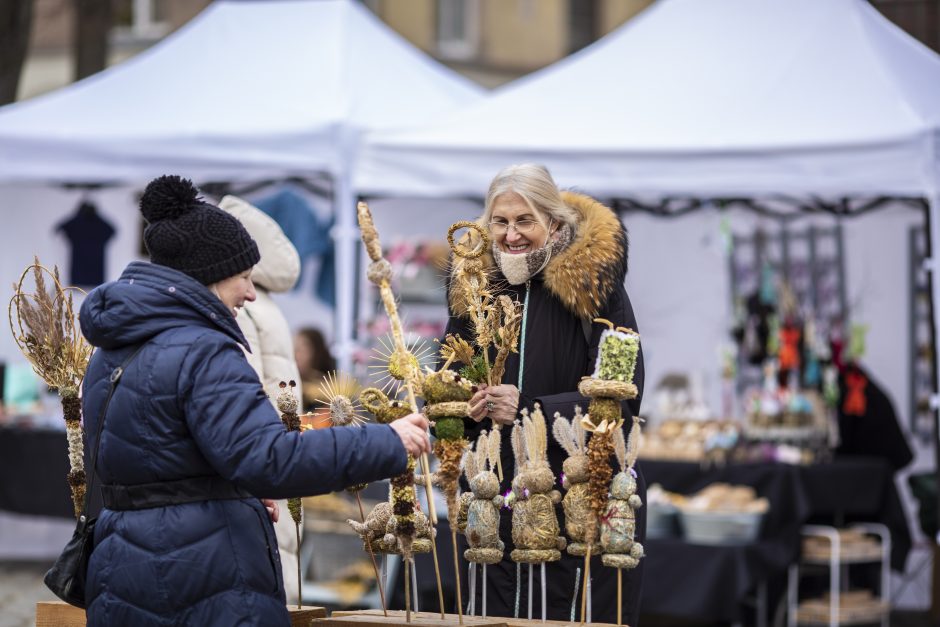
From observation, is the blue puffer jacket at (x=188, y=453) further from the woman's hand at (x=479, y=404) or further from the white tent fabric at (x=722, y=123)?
the white tent fabric at (x=722, y=123)

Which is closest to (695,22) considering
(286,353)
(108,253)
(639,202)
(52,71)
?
(639,202)

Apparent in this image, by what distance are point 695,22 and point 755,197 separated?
4.63 ft

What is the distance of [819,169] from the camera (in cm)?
559

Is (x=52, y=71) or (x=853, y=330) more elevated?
(x=52, y=71)

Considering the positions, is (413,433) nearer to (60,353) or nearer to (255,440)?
(255,440)

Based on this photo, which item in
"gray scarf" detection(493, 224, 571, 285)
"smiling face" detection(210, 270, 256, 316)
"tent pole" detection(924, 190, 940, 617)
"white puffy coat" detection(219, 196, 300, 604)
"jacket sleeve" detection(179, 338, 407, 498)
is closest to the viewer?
"jacket sleeve" detection(179, 338, 407, 498)

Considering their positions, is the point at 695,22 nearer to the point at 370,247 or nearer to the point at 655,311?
the point at 655,311

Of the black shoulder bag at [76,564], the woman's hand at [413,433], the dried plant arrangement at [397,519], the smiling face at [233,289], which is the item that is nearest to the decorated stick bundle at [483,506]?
the dried plant arrangement at [397,519]

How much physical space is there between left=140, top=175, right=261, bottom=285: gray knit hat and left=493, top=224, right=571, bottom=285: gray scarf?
89 cm

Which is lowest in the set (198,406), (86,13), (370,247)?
(198,406)

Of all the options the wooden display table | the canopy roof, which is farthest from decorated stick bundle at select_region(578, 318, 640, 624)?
the canopy roof

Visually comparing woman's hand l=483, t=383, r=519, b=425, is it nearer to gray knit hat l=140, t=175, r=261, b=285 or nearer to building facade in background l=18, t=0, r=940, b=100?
gray knit hat l=140, t=175, r=261, b=285

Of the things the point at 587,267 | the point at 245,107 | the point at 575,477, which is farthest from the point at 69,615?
the point at 245,107

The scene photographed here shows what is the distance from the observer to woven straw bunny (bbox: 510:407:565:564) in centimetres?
300
